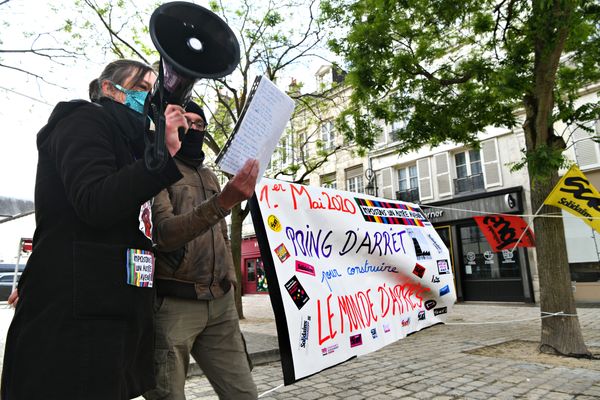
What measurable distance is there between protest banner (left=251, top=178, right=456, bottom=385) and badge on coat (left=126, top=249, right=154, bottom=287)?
3.32ft

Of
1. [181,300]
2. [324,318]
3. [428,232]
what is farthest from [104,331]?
[428,232]

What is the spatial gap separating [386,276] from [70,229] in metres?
2.49

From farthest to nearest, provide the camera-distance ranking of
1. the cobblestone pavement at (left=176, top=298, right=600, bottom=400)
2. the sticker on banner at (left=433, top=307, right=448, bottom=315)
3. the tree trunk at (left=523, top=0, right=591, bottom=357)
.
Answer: the tree trunk at (left=523, top=0, right=591, bottom=357), the cobblestone pavement at (left=176, top=298, right=600, bottom=400), the sticker on banner at (left=433, top=307, right=448, bottom=315)

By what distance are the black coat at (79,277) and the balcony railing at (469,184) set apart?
1709 cm

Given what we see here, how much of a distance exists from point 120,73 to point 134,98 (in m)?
0.12

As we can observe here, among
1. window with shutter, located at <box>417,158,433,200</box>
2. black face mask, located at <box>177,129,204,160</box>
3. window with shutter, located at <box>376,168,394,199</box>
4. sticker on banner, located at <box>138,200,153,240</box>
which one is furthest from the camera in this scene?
window with shutter, located at <box>376,168,394,199</box>

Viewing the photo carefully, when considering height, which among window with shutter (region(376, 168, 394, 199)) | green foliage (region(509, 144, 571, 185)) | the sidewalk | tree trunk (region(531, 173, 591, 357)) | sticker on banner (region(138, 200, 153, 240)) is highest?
window with shutter (region(376, 168, 394, 199))

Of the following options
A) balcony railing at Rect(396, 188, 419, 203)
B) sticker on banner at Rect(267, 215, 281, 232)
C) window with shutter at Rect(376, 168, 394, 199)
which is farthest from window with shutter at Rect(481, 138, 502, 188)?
sticker on banner at Rect(267, 215, 281, 232)

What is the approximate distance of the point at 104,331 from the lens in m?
1.21

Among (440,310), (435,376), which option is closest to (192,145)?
(440,310)

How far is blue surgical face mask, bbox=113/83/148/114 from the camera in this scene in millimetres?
1566

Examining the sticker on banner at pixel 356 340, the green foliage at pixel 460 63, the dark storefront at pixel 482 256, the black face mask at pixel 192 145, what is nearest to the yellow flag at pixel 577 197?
the green foliage at pixel 460 63

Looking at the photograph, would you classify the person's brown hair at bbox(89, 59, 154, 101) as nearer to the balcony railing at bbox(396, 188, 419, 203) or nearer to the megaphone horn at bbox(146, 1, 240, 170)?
the megaphone horn at bbox(146, 1, 240, 170)

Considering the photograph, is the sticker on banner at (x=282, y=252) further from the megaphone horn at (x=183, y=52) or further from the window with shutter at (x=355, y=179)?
the window with shutter at (x=355, y=179)
